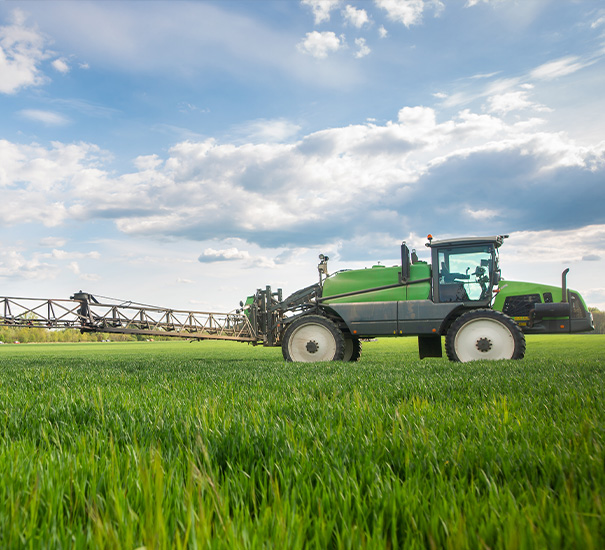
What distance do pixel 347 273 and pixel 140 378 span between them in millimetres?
7214

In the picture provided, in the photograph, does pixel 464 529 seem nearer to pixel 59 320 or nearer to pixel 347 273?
pixel 347 273

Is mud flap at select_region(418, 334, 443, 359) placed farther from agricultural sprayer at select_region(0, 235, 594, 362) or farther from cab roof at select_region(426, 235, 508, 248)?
cab roof at select_region(426, 235, 508, 248)

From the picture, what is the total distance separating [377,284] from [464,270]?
7.56ft

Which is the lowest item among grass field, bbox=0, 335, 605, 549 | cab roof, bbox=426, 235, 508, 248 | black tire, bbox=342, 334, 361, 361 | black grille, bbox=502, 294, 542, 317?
black tire, bbox=342, 334, 361, 361

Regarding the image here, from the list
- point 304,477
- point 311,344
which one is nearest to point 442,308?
point 311,344

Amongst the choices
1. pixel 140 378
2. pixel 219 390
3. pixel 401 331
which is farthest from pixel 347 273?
pixel 219 390

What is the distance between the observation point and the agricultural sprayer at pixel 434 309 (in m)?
10.8

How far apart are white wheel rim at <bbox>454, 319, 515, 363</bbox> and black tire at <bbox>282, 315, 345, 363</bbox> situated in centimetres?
304

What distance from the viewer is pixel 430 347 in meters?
12.7

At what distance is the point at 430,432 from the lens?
2615mm

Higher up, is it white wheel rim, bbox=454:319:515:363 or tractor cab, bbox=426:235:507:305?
tractor cab, bbox=426:235:507:305

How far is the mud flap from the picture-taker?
1260 centimetres

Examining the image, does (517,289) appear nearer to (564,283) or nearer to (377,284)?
(564,283)

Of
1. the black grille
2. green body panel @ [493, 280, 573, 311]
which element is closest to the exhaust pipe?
green body panel @ [493, 280, 573, 311]
